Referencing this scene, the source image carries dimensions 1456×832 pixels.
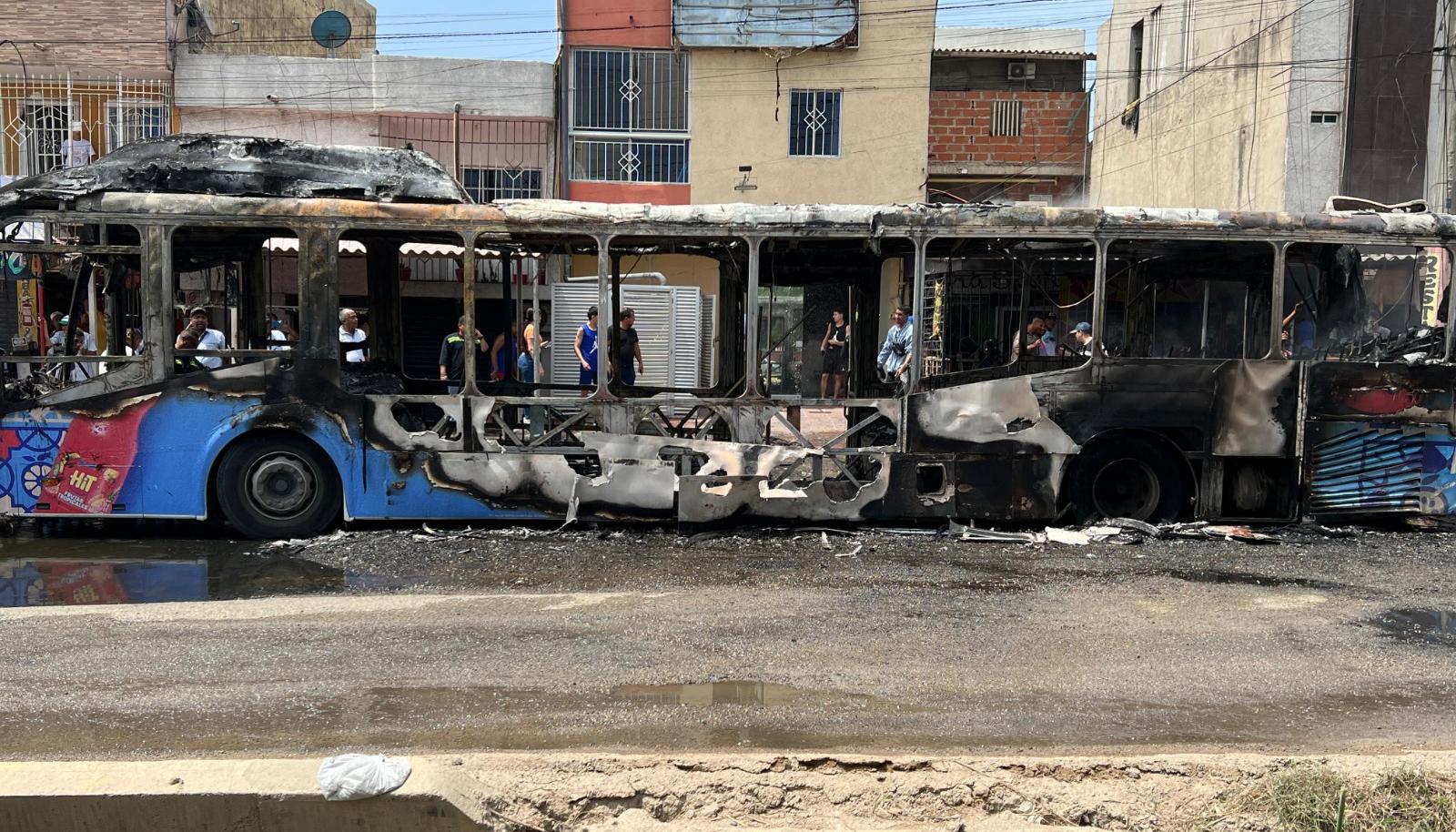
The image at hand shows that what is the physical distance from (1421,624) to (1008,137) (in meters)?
19.7

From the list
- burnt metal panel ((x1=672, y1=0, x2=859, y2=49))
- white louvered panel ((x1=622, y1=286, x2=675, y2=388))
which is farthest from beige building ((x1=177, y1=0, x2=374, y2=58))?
white louvered panel ((x1=622, y1=286, x2=675, y2=388))

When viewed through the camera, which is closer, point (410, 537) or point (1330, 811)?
point (1330, 811)

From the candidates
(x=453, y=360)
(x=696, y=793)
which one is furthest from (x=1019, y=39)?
(x=696, y=793)

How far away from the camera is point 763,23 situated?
22.1 meters

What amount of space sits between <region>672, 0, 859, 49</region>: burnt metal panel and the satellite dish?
27.0 feet

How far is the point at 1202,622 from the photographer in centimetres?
630

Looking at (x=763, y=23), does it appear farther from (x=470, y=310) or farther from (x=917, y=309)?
(x=470, y=310)

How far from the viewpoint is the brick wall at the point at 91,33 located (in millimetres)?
20266

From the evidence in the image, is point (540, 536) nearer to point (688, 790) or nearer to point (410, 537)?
point (410, 537)

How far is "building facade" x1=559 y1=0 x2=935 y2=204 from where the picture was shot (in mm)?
21875

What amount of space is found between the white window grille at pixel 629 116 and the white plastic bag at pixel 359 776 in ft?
62.8

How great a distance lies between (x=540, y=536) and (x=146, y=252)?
3611 mm

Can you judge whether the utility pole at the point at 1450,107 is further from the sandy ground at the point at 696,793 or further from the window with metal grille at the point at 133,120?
the window with metal grille at the point at 133,120

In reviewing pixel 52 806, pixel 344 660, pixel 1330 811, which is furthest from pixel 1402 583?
pixel 52 806
